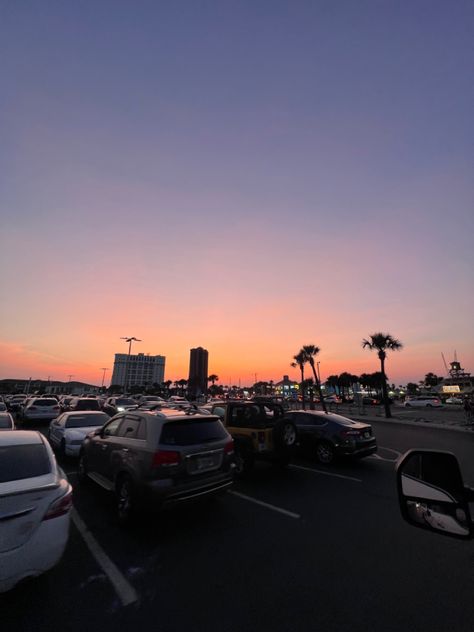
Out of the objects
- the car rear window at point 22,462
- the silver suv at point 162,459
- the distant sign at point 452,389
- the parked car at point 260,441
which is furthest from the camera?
the distant sign at point 452,389

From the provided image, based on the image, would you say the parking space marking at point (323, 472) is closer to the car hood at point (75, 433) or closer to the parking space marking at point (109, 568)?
the parking space marking at point (109, 568)

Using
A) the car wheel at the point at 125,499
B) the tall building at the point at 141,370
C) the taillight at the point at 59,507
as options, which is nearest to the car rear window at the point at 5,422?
the car wheel at the point at 125,499

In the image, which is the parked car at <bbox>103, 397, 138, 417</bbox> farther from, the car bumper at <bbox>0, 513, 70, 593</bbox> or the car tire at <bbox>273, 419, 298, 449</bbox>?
the car bumper at <bbox>0, 513, 70, 593</bbox>

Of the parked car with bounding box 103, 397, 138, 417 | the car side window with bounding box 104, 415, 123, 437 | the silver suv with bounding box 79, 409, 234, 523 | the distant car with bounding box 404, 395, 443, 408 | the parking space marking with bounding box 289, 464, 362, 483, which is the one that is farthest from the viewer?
the distant car with bounding box 404, 395, 443, 408

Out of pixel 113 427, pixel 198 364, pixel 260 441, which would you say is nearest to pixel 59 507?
pixel 113 427

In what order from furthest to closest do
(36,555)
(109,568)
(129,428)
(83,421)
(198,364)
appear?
(198,364)
(83,421)
(129,428)
(109,568)
(36,555)

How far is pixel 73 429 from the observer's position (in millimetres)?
10125

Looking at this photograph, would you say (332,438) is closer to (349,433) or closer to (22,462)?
(349,433)

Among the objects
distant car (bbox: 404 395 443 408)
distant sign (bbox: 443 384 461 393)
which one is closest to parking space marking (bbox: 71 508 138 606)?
distant car (bbox: 404 395 443 408)

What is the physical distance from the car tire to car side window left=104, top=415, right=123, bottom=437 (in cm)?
413

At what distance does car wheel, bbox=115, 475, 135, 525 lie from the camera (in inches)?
206

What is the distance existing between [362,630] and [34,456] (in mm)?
4240

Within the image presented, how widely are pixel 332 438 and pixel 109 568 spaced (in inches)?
293

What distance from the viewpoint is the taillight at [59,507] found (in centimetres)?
345
